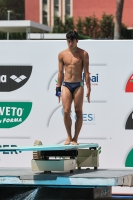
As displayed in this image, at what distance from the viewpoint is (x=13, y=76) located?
10.8m

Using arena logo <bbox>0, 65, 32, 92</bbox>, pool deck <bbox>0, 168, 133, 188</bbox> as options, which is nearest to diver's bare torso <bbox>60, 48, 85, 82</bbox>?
arena logo <bbox>0, 65, 32, 92</bbox>

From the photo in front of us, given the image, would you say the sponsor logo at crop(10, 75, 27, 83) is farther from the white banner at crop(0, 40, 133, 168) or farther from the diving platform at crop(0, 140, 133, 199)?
the diving platform at crop(0, 140, 133, 199)

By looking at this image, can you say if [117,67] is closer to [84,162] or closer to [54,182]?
[84,162]

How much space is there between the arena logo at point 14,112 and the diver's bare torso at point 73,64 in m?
1.44

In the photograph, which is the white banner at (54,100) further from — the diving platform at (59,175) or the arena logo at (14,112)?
the diving platform at (59,175)

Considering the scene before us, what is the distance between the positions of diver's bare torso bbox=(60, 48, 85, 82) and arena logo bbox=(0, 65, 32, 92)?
1.38 meters

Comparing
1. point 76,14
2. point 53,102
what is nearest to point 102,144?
point 53,102

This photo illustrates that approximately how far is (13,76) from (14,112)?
614 millimetres

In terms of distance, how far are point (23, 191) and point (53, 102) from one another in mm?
2365

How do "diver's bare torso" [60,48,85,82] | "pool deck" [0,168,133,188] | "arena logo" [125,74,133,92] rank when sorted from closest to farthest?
1. "pool deck" [0,168,133,188]
2. "diver's bare torso" [60,48,85,82]
3. "arena logo" [125,74,133,92]

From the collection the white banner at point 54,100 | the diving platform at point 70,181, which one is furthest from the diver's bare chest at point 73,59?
the diving platform at point 70,181

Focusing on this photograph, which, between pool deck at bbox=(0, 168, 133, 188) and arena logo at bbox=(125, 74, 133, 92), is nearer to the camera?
pool deck at bbox=(0, 168, 133, 188)

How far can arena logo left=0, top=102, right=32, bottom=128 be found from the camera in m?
10.7

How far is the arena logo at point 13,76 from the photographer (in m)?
10.8
